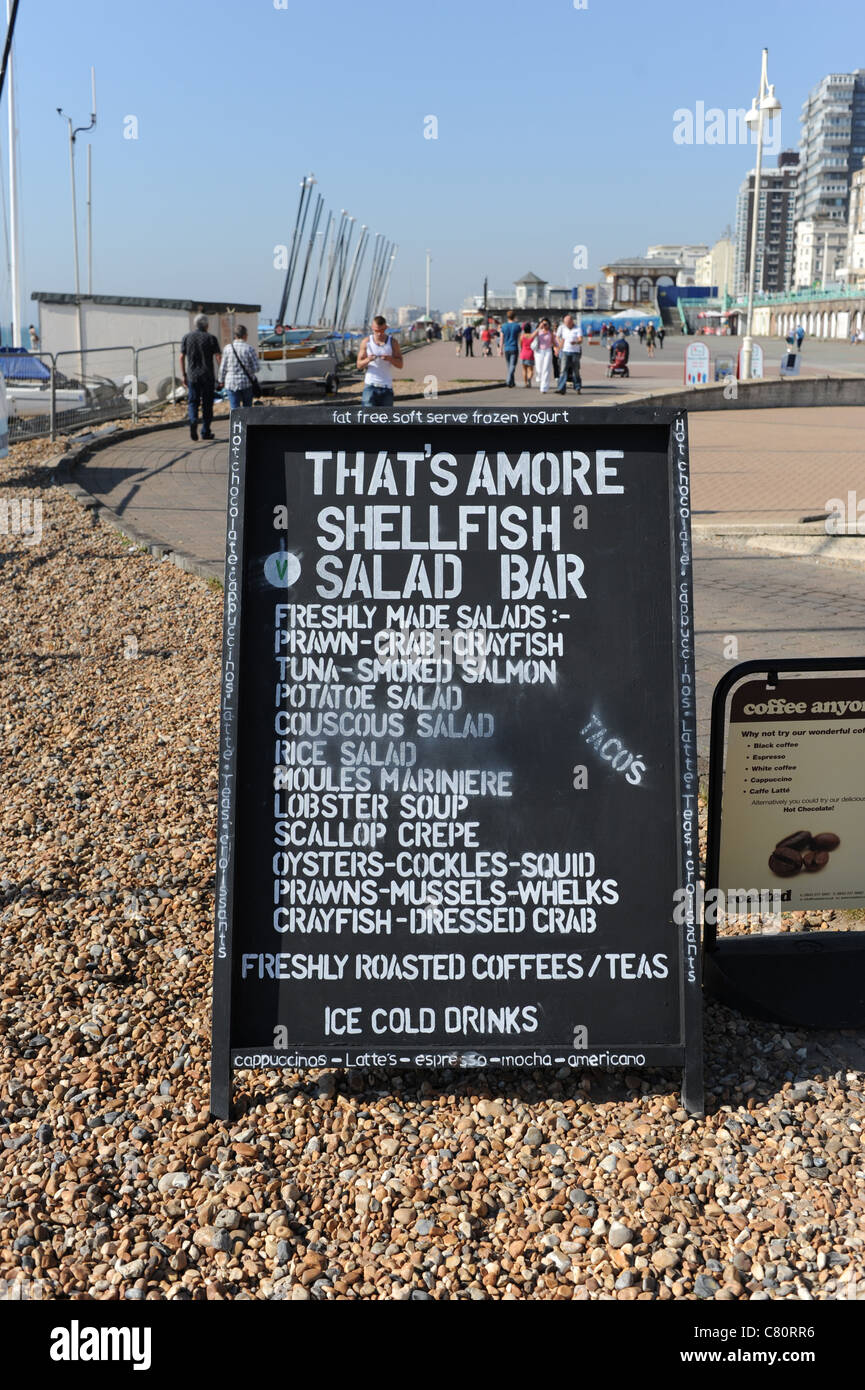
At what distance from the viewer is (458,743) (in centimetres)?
312

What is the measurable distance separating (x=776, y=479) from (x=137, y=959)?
12.8 meters

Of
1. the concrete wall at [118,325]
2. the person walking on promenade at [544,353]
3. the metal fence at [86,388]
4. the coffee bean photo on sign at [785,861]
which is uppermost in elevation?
the concrete wall at [118,325]

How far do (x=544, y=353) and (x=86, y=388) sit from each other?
904cm

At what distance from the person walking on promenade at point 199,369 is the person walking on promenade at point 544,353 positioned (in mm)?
9431

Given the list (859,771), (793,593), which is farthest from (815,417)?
(859,771)

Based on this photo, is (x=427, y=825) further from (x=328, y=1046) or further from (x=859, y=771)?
(x=859, y=771)

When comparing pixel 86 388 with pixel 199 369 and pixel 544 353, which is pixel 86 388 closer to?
pixel 199 369

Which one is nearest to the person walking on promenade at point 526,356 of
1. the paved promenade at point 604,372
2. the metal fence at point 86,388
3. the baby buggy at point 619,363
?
the paved promenade at point 604,372

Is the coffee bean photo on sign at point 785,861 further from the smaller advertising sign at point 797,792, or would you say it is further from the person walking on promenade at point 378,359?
the person walking on promenade at point 378,359

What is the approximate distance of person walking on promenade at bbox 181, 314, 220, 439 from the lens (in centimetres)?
1739

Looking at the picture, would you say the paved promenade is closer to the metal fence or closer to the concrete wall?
the concrete wall

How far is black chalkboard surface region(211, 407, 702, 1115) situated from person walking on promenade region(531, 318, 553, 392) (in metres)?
23.7

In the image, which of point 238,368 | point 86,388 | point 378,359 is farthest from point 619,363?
point 378,359

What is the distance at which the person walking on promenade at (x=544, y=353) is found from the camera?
25.9 m
